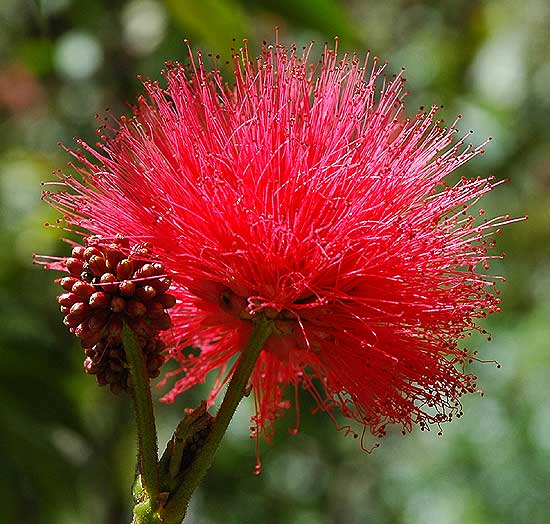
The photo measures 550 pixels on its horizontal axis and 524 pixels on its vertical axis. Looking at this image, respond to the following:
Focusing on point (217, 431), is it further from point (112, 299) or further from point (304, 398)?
point (304, 398)

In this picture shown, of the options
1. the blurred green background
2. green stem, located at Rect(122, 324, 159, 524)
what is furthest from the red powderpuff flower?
the blurred green background

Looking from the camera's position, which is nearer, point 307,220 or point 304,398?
point 307,220

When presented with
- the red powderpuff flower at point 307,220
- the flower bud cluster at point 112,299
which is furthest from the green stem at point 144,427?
the red powderpuff flower at point 307,220

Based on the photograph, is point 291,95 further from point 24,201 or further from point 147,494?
point 24,201

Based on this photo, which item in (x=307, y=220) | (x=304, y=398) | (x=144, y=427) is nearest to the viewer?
(x=144, y=427)

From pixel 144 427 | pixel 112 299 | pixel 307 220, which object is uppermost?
pixel 307 220

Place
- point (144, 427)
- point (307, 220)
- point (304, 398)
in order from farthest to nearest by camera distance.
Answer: point (304, 398) < point (307, 220) < point (144, 427)

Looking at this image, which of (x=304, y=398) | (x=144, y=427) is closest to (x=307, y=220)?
(x=144, y=427)
